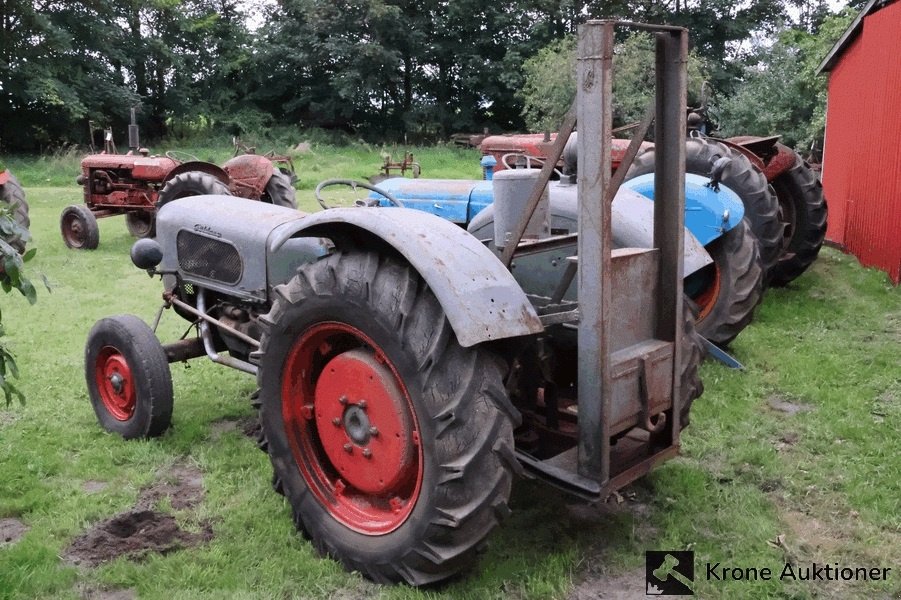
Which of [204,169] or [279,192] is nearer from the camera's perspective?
[204,169]

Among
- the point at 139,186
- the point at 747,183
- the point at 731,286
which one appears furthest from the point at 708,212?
the point at 139,186

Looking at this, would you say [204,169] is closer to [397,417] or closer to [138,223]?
[138,223]

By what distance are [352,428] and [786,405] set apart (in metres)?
2.62

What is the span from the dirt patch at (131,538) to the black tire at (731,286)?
10.8 feet

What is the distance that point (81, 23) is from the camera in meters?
24.8

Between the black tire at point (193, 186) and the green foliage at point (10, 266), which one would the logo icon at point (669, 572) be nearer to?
the green foliage at point (10, 266)

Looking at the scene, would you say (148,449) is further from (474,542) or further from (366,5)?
(366,5)

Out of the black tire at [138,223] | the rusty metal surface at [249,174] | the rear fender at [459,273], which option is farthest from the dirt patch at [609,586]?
the black tire at [138,223]

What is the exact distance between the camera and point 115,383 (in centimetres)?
385

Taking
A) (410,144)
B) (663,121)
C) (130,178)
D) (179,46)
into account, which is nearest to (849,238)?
(663,121)

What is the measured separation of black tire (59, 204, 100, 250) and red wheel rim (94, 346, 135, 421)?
20.7 ft

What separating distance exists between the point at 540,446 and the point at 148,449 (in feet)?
6.21

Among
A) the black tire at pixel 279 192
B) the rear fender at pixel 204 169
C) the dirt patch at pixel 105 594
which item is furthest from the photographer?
the black tire at pixel 279 192

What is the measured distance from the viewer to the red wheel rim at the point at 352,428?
2.43m
